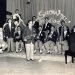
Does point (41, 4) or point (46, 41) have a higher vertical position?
point (41, 4)

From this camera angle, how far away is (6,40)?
1584 cm

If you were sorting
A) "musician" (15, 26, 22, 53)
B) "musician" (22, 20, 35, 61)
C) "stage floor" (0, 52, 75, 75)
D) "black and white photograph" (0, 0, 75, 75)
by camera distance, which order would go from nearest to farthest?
"stage floor" (0, 52, 75, 75) < "black and white photograph" (0, 0, 75, 75) < "musician" (22, 20, 35, 61) < "musician" (15, 26, 22, 53)

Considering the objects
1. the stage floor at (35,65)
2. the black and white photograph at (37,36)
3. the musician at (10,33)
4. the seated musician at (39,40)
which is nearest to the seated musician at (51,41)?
the black and white photograph at (37,36)

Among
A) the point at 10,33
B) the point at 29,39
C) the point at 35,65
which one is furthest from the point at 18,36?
the point at 35,65

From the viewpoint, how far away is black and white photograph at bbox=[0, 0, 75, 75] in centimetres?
1334

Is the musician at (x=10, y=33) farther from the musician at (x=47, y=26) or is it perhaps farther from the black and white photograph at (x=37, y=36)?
the musician at (x=47, y=26)

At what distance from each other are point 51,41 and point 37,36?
66 cm

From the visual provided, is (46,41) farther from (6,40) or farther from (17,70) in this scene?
(17,70)

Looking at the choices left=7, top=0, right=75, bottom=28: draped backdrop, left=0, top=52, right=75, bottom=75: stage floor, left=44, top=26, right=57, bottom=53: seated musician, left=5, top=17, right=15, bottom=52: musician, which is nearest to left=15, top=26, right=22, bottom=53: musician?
left=5, top=17, right=15, bottom=52: musician

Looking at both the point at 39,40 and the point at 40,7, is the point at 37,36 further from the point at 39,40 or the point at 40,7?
the point at 40,7

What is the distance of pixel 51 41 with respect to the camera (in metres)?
15.3

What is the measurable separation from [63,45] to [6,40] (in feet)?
8.79

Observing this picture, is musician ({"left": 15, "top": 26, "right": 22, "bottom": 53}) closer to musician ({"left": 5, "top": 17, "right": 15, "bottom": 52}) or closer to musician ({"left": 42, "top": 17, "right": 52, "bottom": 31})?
musician ({"left": 5, "top": 17, "right": 15, "bottom": 52})

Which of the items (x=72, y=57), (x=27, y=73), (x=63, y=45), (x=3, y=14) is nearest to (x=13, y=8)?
(x=3, y=14)
